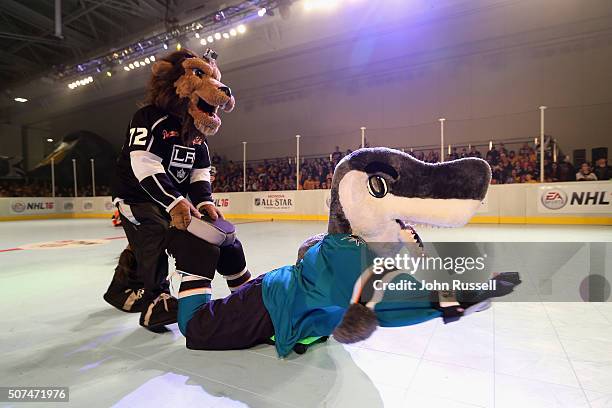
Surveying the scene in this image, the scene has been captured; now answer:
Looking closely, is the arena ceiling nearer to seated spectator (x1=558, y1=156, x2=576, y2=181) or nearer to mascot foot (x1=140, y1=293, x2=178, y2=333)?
seated spectator (x1=558, y1=156, x2=576, y2=181)

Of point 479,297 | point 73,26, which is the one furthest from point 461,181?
point 73,26

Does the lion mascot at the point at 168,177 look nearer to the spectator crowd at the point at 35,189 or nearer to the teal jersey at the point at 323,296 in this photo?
the teal jersey at the point at 323,296

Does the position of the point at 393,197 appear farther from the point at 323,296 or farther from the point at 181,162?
the point at 181,162

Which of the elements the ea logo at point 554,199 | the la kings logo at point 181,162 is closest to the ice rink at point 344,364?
the la kings logo at point 181,162

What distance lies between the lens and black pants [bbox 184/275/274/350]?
4.35 ft

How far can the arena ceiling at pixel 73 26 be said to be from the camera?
11836mm

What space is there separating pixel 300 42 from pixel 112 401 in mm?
11667

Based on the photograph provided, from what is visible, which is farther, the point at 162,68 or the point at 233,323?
the point at 162,68

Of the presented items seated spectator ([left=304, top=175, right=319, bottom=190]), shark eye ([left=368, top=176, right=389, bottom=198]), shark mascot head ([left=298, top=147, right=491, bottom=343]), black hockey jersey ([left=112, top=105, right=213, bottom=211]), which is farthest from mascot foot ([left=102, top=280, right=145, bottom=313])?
seated spectator ([left=304, top=175, right=319, bottom=190])

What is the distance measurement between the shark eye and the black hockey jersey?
840 millimetres

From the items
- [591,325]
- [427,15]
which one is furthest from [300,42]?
[591,325]

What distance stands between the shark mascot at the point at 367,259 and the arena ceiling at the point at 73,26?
12.3 m

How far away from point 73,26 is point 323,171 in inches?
471

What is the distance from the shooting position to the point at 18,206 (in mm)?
12375
